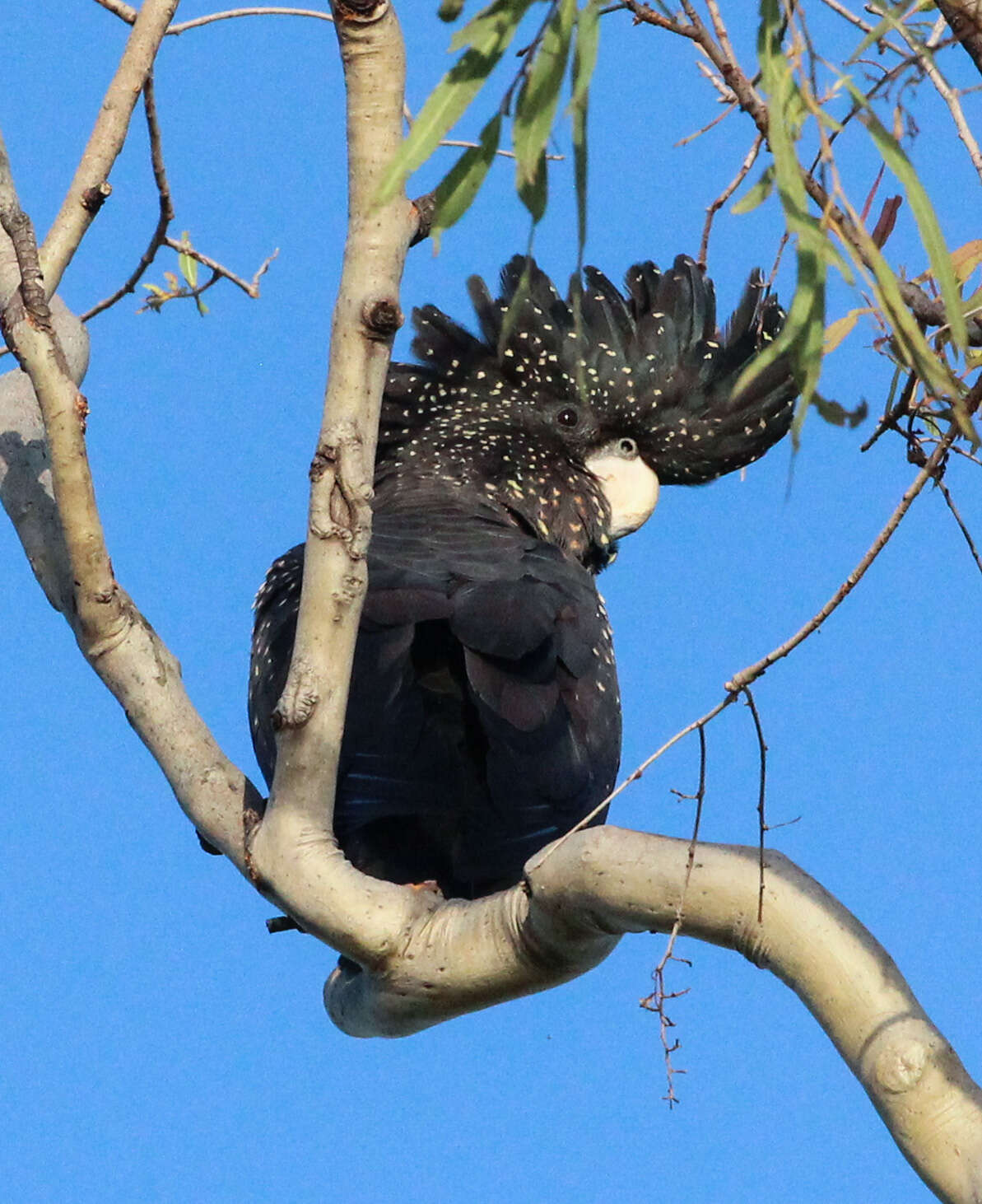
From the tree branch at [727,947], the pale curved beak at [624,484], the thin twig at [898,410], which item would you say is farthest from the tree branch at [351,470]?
the pale curved beak at [624,484]

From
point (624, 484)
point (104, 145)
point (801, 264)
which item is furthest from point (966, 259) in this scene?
point (624, 484)

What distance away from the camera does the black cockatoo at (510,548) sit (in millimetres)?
3096

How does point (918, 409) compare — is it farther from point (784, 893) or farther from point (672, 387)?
point (672, 387)

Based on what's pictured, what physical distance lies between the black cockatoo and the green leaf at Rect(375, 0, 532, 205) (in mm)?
182

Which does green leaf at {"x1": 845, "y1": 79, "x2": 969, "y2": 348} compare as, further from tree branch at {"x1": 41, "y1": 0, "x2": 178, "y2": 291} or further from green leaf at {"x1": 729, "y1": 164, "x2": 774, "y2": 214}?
tree branch at {"x1": 41, "y1": 0, "x2": 178, "y2": 291}

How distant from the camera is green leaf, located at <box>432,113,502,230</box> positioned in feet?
5.03

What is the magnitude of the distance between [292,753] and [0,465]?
111 centimetres

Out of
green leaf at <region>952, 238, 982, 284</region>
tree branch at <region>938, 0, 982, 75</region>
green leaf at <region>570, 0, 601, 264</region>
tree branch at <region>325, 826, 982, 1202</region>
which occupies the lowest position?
tree branch at <region>325, 826, 982, 1202</region>

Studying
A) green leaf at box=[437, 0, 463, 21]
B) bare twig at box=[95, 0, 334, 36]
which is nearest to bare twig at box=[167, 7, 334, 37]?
bare twig at box=[95, 0, 334, 36]

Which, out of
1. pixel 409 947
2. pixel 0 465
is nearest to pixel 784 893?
pixel 409 947

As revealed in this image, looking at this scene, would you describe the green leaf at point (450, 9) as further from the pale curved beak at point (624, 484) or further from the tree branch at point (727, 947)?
the pale curved beak at point (624, 484)

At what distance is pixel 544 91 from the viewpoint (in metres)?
1.47

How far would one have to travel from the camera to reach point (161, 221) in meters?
3.54

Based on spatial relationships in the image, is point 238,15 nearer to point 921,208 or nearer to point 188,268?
point 188,268
